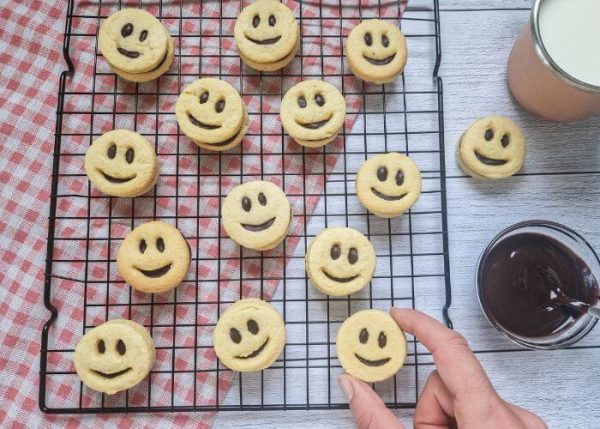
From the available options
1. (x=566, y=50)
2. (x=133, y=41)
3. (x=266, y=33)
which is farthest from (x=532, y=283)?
(x=133, y=41)

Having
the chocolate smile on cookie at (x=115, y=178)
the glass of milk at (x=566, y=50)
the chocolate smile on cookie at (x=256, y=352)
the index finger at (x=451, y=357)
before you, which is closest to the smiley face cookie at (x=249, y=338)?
the chocolate smile on cookie at (x=256, y=352)

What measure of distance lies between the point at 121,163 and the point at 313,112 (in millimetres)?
474

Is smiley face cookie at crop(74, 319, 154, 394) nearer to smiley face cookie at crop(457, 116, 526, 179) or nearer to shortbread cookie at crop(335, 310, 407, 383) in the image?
shortbread cookie at crop(335, 310, 407, 383)

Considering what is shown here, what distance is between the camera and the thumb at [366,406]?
1323 millimetres

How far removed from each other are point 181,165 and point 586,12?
1037 mm

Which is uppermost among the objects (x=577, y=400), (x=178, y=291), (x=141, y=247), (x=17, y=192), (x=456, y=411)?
(x=17, y=192)

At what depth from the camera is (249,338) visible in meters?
1.42

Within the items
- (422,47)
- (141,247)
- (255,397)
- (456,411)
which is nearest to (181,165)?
(141,247)

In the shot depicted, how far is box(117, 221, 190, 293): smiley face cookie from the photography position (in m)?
1.45

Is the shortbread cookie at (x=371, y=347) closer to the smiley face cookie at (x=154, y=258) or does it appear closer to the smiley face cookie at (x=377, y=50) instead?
the smiley face cookie at (x=154, y=258)

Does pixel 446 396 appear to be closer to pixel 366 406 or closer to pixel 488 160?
pixel 366 406

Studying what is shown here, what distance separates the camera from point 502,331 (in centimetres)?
144

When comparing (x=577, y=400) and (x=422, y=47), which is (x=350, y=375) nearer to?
(x=577, y=400)

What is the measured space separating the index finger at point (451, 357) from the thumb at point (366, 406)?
14cm
